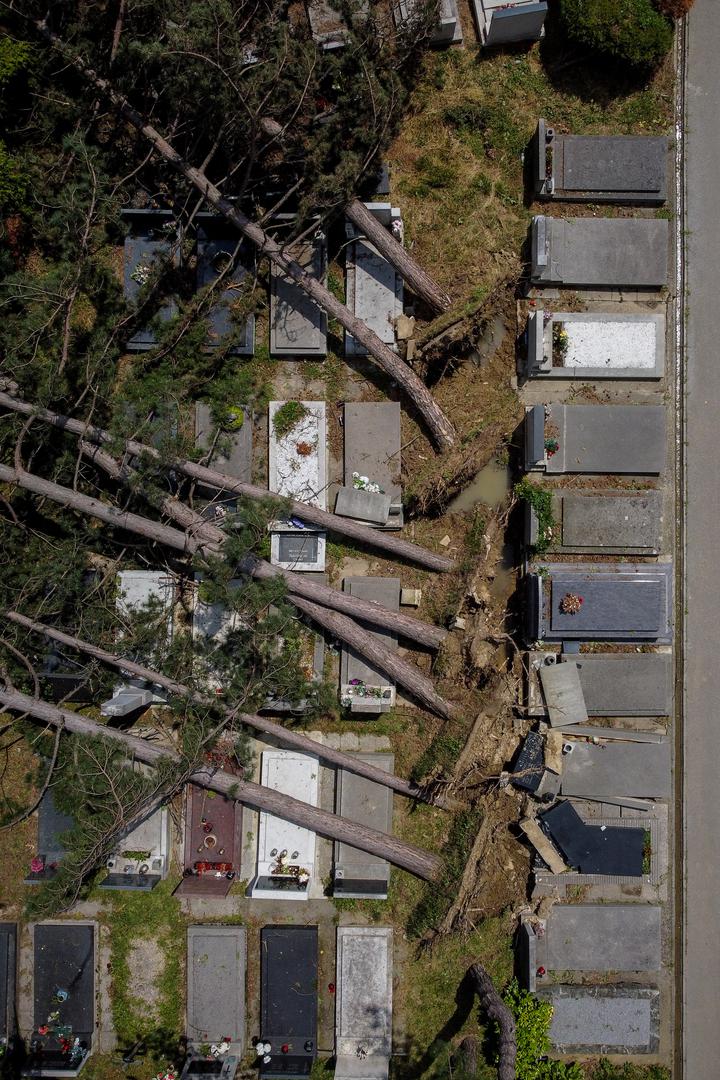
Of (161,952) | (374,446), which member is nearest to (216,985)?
(161,952)

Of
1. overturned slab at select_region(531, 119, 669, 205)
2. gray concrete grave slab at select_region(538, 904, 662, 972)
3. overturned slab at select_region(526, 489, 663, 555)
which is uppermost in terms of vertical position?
overturned slab at select_region(531, 119, 669, 205)

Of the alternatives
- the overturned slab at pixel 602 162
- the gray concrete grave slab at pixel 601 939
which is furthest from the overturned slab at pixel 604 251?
the gray concrete grave slab at pixel 601 939

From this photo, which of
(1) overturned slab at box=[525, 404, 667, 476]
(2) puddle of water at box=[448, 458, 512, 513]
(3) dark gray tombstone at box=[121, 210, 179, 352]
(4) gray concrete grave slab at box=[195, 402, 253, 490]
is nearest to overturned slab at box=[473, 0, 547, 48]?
(3) dark gray tombstone at box=[121, 210, 179, 352]

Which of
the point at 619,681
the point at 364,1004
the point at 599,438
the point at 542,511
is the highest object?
the point at 599,438

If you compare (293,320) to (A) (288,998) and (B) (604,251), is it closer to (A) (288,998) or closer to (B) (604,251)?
(B) (604,251)

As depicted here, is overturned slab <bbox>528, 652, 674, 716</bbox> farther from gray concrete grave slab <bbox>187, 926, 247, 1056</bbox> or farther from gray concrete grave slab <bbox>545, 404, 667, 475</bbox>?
gray concrete grave slab <bbox>187, 926, 247, 1056</bbox>
